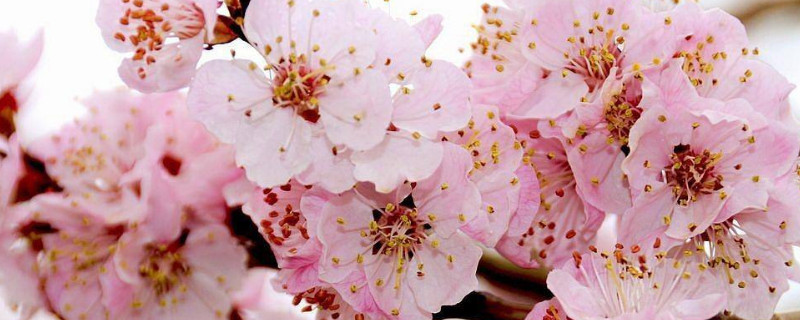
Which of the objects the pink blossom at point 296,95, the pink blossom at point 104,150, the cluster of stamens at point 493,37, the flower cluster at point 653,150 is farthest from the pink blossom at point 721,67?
the pink blossom at point 104,150

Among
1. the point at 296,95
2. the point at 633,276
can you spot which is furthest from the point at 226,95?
the point at 633,276

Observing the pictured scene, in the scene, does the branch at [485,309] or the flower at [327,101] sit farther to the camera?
the branch at [485,309]

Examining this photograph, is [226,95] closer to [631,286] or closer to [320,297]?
[320,297]

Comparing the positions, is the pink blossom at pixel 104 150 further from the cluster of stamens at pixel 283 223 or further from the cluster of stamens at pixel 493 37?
the cluster of stamens at pixel 493 37

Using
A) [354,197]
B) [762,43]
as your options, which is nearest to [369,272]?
[354,197]

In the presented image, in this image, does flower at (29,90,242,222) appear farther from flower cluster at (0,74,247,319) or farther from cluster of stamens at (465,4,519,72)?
cluster of stamens at (465,4,519,72)

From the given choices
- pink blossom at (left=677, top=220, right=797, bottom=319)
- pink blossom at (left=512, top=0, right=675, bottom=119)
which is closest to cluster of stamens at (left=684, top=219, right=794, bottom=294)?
pink blossom at (left=677, top=220, right=797, bottom=319)
